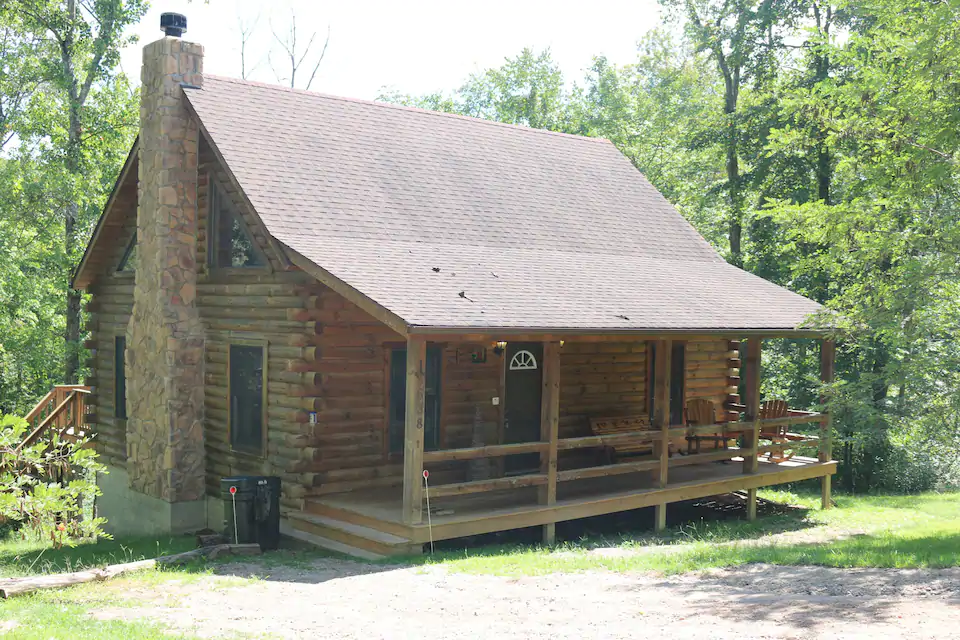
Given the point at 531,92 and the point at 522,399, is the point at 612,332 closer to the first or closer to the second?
the point at 522,399

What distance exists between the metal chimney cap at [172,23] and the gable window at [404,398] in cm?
630

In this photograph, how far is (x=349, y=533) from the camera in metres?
12.0

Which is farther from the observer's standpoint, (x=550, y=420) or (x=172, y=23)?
(x=172, y=23)

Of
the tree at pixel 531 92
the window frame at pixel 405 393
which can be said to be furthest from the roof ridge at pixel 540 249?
the tree at pixel 531 92

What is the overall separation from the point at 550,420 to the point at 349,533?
3.14 meters

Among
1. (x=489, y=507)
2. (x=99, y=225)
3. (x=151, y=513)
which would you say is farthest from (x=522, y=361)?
(x=99, y=225)

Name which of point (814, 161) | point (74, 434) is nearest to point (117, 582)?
point (74, 434)

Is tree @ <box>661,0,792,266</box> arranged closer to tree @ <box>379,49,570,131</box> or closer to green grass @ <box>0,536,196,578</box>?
tree @ <box>379,49,570,131</box>

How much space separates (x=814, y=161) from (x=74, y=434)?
19.4 meters

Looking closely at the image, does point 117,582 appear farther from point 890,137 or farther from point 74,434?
point 890,137

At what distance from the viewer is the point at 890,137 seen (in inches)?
556

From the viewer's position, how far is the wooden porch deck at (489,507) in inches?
464

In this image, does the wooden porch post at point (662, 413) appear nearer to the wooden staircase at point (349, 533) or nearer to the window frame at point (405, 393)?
the window frame at point (405, 393)

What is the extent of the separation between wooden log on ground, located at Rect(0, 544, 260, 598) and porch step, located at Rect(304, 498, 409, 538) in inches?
43.5
